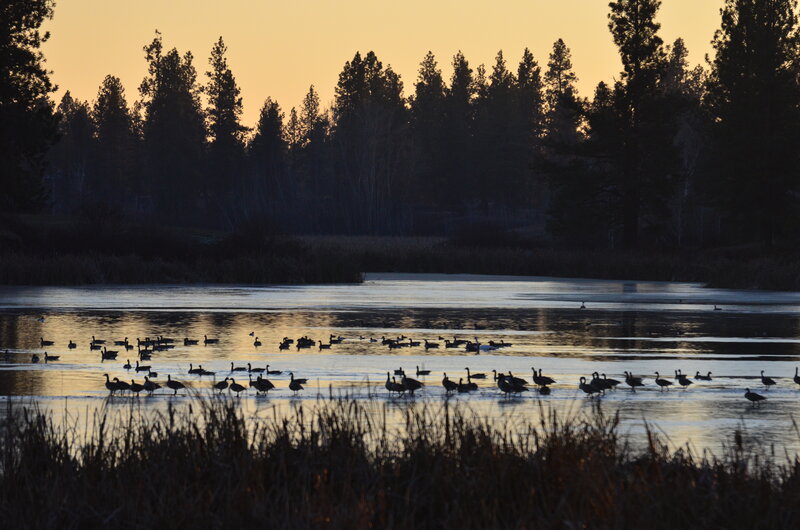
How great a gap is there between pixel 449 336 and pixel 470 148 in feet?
348

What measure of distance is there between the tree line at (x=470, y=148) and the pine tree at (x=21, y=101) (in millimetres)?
120

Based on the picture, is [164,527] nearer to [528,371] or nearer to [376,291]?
[528,371]

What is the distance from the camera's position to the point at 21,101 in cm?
6119

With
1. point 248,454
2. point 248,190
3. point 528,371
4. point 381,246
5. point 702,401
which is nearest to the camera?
point 248,454

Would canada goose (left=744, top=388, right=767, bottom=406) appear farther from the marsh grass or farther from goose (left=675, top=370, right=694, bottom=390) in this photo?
the marsh grass

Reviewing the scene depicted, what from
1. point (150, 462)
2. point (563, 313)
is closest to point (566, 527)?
point (150, 462)

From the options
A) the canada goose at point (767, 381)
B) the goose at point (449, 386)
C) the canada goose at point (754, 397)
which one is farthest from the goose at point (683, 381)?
the goose at point (449, 386)

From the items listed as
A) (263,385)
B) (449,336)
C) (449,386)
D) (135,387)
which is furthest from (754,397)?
(449,336)

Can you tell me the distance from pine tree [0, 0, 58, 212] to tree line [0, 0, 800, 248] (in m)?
0.12

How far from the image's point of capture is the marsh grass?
29.7 feet

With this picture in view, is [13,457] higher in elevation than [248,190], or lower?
lower

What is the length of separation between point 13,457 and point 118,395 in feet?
24.1

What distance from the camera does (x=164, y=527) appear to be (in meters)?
9.09

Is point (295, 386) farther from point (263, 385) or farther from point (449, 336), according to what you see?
point (449, 336)
